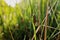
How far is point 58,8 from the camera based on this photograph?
153 cm

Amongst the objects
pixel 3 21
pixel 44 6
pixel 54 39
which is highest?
pixel 44 6

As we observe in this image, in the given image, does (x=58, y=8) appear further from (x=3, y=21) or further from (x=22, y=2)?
(x=3, y=21)

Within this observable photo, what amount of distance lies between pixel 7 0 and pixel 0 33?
0.39 m

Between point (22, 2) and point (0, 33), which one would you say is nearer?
point (0, 33)

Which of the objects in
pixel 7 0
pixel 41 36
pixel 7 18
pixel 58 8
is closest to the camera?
pixel 41 36

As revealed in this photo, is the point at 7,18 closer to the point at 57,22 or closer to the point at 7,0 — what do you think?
the point at 7,0

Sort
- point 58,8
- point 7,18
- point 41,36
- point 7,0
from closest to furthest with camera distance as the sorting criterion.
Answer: point 41,36 → point 58,8 → point 7,18 → point 7,0

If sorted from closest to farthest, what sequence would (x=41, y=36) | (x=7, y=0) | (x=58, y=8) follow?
1. (x=41, y=36)
2. (x=58, y=8)
3. (x=7, y=0)

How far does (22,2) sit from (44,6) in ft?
0.75

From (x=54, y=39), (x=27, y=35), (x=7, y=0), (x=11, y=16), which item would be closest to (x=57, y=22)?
(x=54, y=39)

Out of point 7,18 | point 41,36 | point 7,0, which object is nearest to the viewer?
point 41,36

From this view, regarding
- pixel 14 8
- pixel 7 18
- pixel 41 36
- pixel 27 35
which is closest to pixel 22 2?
pixel 14 8

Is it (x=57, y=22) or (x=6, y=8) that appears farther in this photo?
(x=6, y=8)

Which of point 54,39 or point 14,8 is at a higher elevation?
point 14,8
